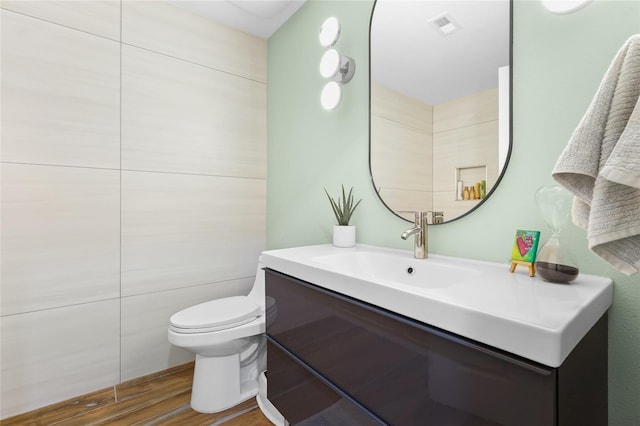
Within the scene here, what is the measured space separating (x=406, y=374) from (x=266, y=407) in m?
1.17

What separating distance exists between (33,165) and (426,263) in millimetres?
1961

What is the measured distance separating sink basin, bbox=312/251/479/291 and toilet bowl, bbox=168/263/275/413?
27.4 inches

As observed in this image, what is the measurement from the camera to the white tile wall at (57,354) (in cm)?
149

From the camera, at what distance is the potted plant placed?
1407mm

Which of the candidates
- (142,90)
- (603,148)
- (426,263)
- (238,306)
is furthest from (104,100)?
(603,148)

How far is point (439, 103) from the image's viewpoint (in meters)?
1.15

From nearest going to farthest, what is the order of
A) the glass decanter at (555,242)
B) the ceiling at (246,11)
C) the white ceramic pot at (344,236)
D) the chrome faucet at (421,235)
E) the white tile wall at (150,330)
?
the glass decanter at (555,242)
the chrome faucet at (421,235)
the white ceramic pot at (344,236)
the white tile wall at (150,330)
the ceiling at (246,11)

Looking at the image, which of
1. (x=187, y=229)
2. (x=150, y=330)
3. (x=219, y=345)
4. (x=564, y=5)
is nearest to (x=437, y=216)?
(x=564, y=5)

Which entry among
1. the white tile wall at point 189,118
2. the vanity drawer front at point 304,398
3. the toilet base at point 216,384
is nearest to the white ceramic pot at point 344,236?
the vanity drawer front at point 304,398

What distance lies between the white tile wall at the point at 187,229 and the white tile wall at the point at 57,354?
0.22m

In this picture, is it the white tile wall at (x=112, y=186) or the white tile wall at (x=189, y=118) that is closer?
the white tile wall at (x=112, y=186)

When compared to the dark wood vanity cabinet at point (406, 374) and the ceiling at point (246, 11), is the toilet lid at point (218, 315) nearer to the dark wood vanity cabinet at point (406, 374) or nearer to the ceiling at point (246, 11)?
the dark wood vanity cabinet at point (406, 374)

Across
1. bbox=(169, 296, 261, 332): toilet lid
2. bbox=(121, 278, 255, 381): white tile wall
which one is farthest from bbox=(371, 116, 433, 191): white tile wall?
bbox=(121, 278, 255, 381): white tile wall

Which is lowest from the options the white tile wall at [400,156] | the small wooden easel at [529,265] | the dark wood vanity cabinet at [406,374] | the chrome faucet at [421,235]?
the dark wood vanity cabinet at [406,374]
